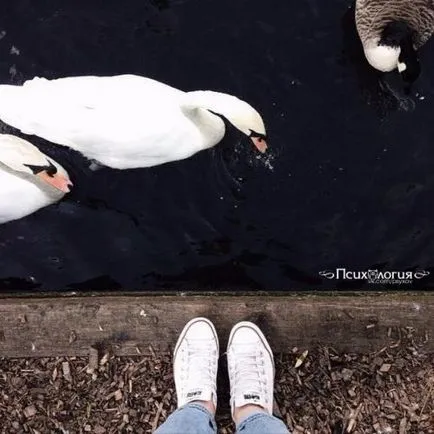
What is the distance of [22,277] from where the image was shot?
3.45m

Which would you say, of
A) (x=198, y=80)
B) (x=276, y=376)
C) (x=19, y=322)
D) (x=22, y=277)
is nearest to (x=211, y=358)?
(x=276, y=376)

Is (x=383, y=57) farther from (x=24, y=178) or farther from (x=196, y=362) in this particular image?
(x=24, y=178)

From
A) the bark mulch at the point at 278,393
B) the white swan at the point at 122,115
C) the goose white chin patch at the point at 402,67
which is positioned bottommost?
the bark mulch at the point at 278,393

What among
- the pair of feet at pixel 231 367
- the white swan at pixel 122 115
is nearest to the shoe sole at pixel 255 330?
the pair of feet at pixel 231 367

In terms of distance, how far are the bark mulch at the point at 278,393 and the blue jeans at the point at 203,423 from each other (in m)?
0.22

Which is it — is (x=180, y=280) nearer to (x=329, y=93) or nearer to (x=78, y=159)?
(x=78, y=159)

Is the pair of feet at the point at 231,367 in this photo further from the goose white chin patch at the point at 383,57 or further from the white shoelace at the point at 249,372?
the goose white chin patch at the point at 383,57

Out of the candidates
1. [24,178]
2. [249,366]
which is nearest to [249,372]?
[249,366]

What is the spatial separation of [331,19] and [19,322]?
214 cm

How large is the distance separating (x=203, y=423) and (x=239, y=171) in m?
1.27

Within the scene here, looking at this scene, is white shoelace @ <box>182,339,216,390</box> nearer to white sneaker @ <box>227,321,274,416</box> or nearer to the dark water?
white sneaker @ <box>227,321,274,416</box>

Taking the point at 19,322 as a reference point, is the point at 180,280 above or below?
above

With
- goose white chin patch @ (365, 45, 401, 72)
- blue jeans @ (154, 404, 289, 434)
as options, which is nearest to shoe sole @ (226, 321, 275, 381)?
blue jeans @ (154, 404, 289, 434)

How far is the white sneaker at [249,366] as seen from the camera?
294 centimetres
